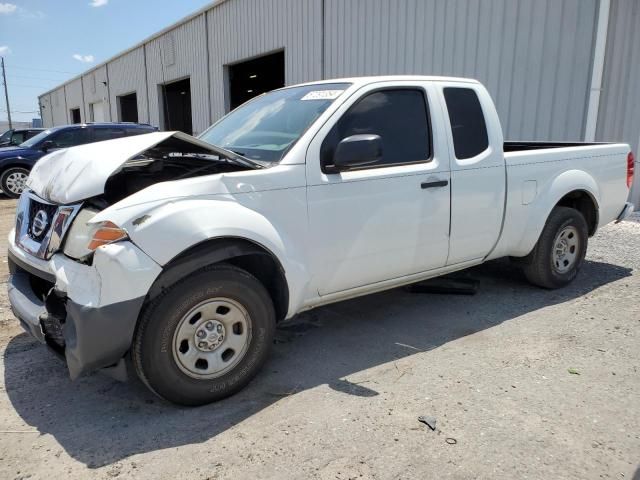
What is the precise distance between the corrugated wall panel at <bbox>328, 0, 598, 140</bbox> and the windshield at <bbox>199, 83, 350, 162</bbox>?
6.24 m

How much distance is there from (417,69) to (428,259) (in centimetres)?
783

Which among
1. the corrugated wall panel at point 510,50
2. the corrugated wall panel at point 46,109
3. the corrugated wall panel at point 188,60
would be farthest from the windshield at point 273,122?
the corrugated wall panel at point 46,109

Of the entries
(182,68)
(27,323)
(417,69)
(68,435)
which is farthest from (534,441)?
(182,68)

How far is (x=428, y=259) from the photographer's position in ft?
13.2

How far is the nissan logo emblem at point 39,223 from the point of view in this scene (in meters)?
3.18

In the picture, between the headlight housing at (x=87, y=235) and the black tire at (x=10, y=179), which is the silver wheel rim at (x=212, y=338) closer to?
the headlight housing at (x=87, y=235)

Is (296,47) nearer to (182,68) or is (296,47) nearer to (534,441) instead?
(182,68)

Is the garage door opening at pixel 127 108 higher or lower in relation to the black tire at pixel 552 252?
higher

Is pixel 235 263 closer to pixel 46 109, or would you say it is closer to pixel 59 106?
pixel 59 106

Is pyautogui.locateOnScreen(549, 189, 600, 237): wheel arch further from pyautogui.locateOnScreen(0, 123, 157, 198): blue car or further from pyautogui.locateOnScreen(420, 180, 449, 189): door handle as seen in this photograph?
pyautogui.locateOnScreen(0, 123, 157, 198): blue car

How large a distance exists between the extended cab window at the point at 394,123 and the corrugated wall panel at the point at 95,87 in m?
32.4

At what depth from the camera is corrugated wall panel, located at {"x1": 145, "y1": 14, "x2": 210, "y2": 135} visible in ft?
63.7

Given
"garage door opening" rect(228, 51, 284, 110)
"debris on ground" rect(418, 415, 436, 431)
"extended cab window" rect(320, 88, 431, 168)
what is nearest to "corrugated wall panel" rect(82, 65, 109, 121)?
"garage door opening" rect(228, 51, 284, 110)

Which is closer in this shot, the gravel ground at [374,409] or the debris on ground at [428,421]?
the gravel ground at [374,409]
